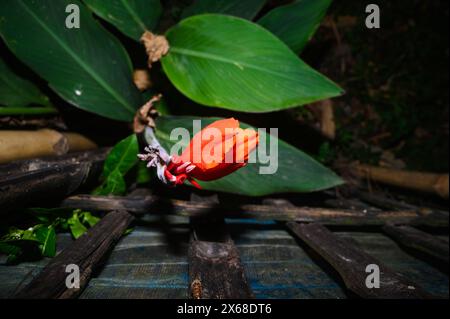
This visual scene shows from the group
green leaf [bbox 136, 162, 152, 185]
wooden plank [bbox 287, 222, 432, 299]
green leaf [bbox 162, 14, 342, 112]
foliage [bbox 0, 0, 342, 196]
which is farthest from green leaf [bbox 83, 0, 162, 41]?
wooden plank [bbox 287, 222, 432, 299]

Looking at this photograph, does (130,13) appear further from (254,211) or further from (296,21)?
(254,211)

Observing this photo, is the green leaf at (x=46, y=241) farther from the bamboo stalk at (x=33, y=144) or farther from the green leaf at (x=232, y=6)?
the green leaf at (x=232, y=6)

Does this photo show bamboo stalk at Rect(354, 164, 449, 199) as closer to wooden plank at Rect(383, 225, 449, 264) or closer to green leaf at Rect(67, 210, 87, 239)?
wooden plank at Rect(383, 225, 449, 264)

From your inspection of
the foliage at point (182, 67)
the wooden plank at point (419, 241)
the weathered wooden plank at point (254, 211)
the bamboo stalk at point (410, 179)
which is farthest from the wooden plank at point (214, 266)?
the bamboo stalk at point (410, 179)

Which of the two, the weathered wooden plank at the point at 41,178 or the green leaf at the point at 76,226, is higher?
the weathered wooden plank at the point at 41,178
